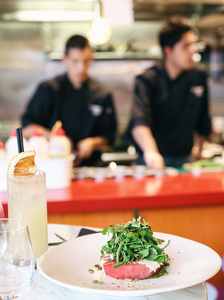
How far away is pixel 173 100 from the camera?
381cm

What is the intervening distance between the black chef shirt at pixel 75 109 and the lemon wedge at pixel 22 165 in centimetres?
298

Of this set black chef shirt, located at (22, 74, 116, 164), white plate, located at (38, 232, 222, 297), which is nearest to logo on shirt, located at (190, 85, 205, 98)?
black chef shirt, located at (22, 74, 116, 164)

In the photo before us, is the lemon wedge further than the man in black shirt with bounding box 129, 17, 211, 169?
No

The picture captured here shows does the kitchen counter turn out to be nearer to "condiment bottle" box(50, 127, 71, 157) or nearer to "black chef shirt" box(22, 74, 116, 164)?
"condiment bottle" box(50, 127, 71, 157)

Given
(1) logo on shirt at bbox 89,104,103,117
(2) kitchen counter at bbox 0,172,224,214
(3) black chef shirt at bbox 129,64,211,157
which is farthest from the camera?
(1) logo on shirt at bbox 89,104,103,117

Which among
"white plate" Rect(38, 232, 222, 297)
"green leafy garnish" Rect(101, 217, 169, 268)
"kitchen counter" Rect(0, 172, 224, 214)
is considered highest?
"green leafy garnish" Rect(101, 217, 169, 268)

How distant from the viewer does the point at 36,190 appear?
1.32 metres

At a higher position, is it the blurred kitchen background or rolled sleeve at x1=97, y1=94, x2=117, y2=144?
the blurred kitchen background

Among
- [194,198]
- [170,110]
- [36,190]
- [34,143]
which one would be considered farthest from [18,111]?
[36,190]

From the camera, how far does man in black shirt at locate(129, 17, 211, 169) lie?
3566 mm

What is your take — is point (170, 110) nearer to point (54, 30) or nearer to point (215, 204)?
point (215, 204)

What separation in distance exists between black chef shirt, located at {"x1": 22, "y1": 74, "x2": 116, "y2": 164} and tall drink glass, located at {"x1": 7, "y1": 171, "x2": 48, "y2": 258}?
298 centimetres

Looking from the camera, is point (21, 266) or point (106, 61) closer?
point (21, 266)

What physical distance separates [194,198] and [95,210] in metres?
0.56
